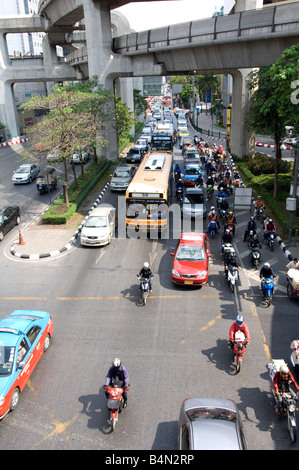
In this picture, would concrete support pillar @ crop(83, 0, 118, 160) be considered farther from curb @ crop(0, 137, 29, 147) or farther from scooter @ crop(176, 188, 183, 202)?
curb @ crop(0, 137, 29, 147)

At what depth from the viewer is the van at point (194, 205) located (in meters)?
23.7

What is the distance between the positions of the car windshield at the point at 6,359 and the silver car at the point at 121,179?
21.0 metres

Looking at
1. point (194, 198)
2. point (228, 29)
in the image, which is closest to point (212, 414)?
point (194, 198)

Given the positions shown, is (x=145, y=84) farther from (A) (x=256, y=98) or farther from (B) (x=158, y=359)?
(B) (x=158, y=359)

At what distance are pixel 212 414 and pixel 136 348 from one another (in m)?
4.48

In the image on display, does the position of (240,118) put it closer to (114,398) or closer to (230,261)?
(230,261)

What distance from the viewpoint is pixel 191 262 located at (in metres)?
16.7

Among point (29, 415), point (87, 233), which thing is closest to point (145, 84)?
point (87, 233)

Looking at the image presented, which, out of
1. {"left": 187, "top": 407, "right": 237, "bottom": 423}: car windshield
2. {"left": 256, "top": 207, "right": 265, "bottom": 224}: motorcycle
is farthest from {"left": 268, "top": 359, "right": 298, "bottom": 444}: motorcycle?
{"left": 256, "top": 207, "right": 265, "bottom": 224}: motorcycle

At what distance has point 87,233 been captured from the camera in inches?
821

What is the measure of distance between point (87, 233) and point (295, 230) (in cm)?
1075

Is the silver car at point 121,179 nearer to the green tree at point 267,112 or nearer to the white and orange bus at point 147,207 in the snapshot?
the white and orange bus at point 147,207
